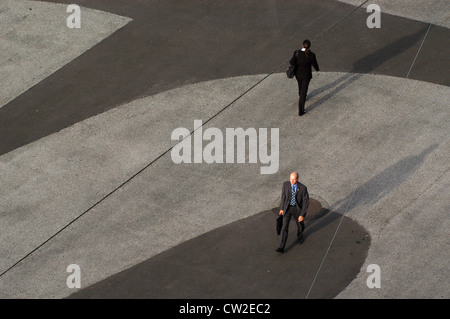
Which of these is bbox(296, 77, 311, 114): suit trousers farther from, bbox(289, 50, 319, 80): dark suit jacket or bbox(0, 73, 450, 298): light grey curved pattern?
bbox(0, 73, 450, 298): light grey curved pattern

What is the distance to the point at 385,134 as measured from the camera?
1806cm

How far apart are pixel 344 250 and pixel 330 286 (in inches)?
36.9

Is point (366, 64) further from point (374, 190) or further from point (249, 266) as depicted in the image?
point (249, 266)

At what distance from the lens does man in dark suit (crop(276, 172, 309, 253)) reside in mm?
14977

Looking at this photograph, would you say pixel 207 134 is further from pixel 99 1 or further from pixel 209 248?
pixel 99 1

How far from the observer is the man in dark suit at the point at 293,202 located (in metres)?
15.0

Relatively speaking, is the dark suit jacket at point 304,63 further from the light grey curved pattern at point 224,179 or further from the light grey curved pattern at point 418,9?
→ the light grey curved pattern at point 418,9

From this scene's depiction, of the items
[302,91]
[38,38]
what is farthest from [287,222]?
[38,38]

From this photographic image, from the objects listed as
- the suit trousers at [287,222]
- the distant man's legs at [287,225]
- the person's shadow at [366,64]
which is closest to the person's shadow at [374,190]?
the distant man's legs at [287,225]

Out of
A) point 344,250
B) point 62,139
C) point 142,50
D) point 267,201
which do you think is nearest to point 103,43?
point 142,50

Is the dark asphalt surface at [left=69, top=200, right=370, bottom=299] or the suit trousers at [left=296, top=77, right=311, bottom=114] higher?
the suit trousers at [left=296, top=77, right=311, bottom=114]

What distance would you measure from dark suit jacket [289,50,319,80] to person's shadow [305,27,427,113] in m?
0.92

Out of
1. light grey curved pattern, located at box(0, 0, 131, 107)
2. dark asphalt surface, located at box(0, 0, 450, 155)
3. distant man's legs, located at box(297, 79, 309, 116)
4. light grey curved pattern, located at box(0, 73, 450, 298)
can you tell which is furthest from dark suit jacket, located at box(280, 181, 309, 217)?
light grey curved pattern, located at box(0, 0, 131, 107)

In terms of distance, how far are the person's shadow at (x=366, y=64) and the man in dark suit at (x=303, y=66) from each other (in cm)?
57
